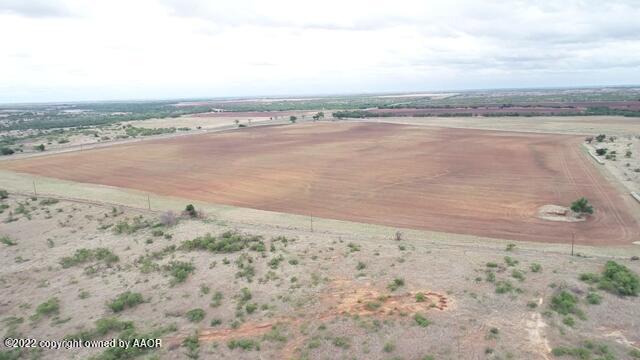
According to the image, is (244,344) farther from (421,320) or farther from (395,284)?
(395,284)

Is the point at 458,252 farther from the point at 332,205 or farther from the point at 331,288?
the point at 332,205

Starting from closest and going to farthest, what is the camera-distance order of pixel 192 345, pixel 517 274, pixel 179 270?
1. pixel 192 345
2. pixel 517 274
3. pixel 179 270

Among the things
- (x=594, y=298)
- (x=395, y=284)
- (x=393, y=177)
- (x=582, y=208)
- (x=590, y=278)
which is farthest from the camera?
(x=393, y=177)

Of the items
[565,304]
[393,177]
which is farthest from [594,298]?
[393,177]

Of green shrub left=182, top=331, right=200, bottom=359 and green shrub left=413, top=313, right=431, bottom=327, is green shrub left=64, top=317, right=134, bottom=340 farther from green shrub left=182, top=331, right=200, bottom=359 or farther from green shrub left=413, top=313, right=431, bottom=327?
green shrub left=413, top=313, right=431, bottom=327

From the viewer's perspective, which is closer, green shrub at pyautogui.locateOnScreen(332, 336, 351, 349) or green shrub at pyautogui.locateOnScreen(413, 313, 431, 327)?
green shrub at pyautogui.locateOnScreen(332, 336, 351, 349)

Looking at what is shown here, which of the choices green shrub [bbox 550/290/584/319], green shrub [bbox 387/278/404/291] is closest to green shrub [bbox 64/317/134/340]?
green shrub [bbox 387/278/404/291]
